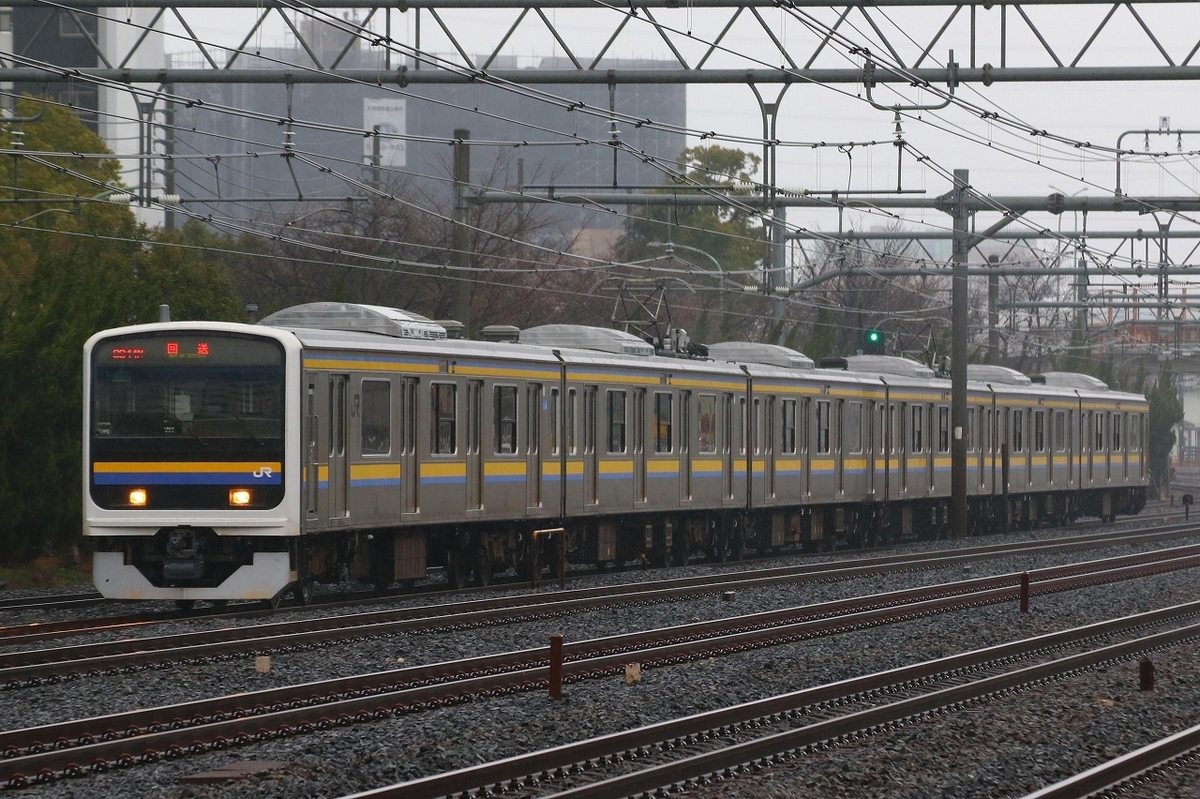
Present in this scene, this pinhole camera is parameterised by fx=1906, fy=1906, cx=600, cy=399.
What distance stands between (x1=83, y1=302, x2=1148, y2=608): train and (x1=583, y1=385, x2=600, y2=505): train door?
33mm

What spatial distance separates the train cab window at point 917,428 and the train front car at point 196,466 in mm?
18778

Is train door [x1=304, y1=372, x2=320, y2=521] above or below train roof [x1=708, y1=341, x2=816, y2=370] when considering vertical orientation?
below

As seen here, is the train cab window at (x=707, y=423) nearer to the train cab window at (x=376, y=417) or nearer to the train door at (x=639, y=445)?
the train door at (x=639, y=445)

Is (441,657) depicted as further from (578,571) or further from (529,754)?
(578,571)

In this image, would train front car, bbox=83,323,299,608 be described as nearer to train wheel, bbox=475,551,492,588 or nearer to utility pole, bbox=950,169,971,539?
train wheel, bbox=475,551,492,588

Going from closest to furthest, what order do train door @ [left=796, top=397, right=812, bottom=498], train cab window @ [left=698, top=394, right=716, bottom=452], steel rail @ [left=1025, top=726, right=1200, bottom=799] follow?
steel rail @ [left=1025, top=726, right=1200, bottom=799] < train cab window @ [left=698, top=394, right=716, bottom=452] < train door @ [left=796, top=397, right=812, bottom=498]

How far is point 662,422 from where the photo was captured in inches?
995

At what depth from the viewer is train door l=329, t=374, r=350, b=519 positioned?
1808 cm

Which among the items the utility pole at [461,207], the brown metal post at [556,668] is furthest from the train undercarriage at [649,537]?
the brown metal post at [556,668]

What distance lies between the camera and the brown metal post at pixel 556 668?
41.0 feet

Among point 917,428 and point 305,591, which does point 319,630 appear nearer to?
point 305,591

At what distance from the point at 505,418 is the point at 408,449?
2183 mm

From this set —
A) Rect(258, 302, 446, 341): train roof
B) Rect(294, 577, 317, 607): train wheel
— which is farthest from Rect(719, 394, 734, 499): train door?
Rect(294, 577, 317, 607): train wheel

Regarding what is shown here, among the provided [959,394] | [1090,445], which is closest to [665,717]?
[959,394]
